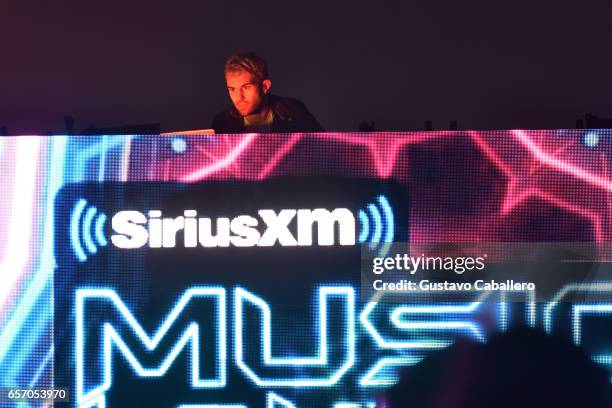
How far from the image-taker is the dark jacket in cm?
247

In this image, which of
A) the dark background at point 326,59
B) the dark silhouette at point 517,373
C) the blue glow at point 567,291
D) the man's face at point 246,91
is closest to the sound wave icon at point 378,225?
the dark silhouette at point 517,373

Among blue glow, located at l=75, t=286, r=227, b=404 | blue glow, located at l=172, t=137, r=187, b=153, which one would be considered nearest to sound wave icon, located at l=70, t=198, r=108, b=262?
blue glow, located at l=75, t=286, r=227, b=404

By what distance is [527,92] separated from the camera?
4.22 m

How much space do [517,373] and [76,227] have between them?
47.2 inches

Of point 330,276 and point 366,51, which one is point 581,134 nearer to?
point 330,276

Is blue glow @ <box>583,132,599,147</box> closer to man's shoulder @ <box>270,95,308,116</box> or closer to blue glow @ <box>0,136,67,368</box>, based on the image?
man's shoulder @ <box>270,95,308,116</box>

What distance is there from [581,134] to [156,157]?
110cm

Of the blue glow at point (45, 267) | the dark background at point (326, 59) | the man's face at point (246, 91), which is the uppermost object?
the dark background at point (326, 59)

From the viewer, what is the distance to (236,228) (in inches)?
77.7

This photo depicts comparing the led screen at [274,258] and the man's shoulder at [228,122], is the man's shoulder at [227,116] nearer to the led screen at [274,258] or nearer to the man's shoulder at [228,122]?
the man's shoulder at [228,122]

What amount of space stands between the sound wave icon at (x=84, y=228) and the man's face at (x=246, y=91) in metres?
0.94

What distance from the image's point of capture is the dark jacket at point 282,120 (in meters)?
2.47

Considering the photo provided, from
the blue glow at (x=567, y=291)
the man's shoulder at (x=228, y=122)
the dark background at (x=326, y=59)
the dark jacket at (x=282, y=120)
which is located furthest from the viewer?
the dark background at (x=326, y=59)

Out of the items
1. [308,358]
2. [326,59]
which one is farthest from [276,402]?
[326,59]
